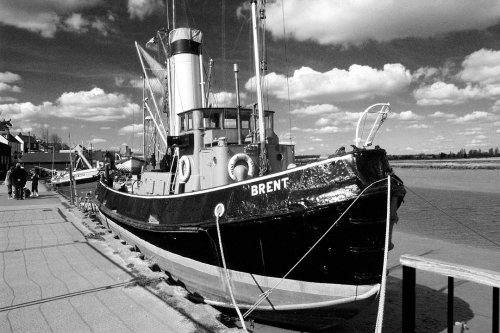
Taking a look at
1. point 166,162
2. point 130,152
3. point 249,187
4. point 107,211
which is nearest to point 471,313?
point 249,187

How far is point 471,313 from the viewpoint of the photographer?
23.8ft

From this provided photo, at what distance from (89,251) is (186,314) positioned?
429 centimetres

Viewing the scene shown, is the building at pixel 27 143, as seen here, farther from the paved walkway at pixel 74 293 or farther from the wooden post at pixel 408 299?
the wooden post at pixel 408 299

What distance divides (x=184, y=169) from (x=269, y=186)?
3153 mm

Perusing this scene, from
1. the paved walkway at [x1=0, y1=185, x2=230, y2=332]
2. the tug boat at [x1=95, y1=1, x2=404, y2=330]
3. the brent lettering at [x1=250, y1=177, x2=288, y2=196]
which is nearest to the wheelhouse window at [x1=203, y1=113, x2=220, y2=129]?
the tug boat at [x1=95, y1=1, x2=404, y2=330]

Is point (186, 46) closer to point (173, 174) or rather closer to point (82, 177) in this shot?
point (173, 174)

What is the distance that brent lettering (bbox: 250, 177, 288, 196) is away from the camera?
554 centimetres

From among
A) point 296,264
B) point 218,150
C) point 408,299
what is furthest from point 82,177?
point 408,299

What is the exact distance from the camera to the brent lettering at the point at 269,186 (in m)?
5.54

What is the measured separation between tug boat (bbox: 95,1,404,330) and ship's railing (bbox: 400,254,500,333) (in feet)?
4.76

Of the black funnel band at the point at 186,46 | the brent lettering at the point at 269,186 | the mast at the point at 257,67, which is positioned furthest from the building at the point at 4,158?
the brent lettering at the point at 269,186

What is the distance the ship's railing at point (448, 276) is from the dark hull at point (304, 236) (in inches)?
56.9

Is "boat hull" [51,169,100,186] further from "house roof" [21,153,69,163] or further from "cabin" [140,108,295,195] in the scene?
"cabin" [140,108,295,195]

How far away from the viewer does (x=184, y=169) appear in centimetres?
823
